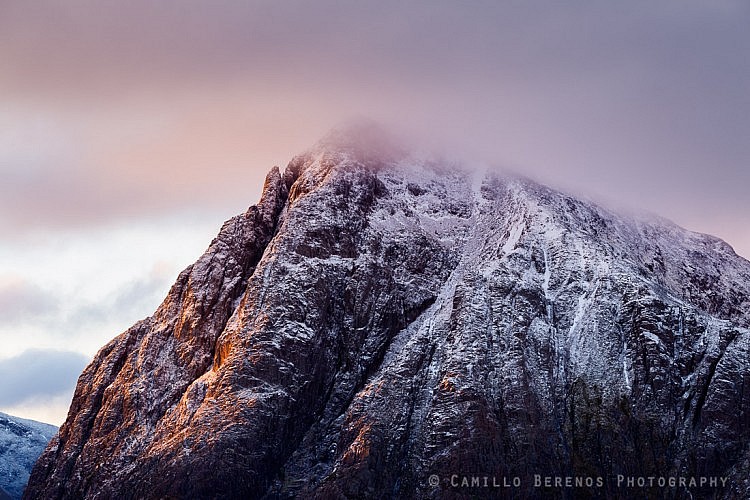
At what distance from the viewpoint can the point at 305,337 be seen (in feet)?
651

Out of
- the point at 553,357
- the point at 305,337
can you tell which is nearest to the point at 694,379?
the point at 553,357

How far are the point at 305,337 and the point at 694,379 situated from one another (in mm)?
74413

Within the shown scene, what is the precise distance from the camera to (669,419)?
602 ft

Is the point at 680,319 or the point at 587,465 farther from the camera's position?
the point at 680,319

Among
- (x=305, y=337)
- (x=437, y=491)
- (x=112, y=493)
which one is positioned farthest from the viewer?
(x=305, y=337)

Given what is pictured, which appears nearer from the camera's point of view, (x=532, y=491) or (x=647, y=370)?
(x=532, y=491)

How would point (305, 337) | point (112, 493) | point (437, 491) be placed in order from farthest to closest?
point (305, 337) < point (112, 493) < point (437, 491)

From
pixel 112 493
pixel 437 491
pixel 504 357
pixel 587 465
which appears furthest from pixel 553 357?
pixel 112 493

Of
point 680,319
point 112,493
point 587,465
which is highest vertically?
point 680,319

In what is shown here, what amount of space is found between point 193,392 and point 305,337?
23.9 m

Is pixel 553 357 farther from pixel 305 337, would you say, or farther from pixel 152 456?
pixel 152 456

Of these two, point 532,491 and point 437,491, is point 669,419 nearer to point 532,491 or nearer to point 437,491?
point 532,491

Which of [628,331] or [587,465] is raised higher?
[628,331]

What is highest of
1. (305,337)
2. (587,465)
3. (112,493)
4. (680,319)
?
(680,319)
